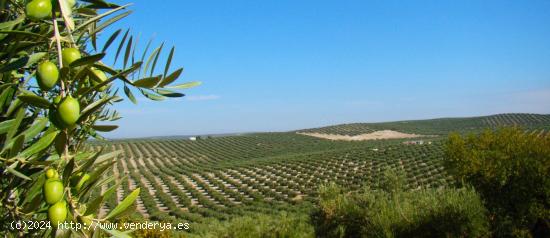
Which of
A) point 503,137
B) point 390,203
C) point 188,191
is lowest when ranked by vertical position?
point 188,191

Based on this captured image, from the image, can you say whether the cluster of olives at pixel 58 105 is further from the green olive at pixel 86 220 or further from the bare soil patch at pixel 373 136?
the bare soil patch at pixel 373 136

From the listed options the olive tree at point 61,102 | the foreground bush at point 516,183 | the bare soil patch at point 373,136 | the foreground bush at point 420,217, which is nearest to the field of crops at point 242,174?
the foreground bush at point 420,217

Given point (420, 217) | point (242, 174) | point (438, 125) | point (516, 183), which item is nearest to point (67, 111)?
point (420, 217)

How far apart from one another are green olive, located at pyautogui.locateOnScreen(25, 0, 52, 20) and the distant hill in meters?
83.2

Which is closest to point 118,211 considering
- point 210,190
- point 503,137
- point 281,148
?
point 503,137

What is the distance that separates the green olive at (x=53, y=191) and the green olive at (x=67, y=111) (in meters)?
0.14

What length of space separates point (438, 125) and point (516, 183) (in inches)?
3323

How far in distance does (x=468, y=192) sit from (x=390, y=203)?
6.67 feet

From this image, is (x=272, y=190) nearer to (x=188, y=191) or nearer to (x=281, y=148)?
(x=188, y=191)

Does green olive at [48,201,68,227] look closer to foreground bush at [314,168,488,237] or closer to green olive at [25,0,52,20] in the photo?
green olive at [25,0,52,20]

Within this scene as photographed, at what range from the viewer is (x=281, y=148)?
66.0 metres

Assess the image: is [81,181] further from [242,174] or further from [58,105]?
[242,174]

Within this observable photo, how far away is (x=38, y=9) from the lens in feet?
2.20

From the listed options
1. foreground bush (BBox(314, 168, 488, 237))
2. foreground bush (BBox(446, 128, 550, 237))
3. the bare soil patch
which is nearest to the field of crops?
foreground bush (BBox(314, 168, 488, 237))
